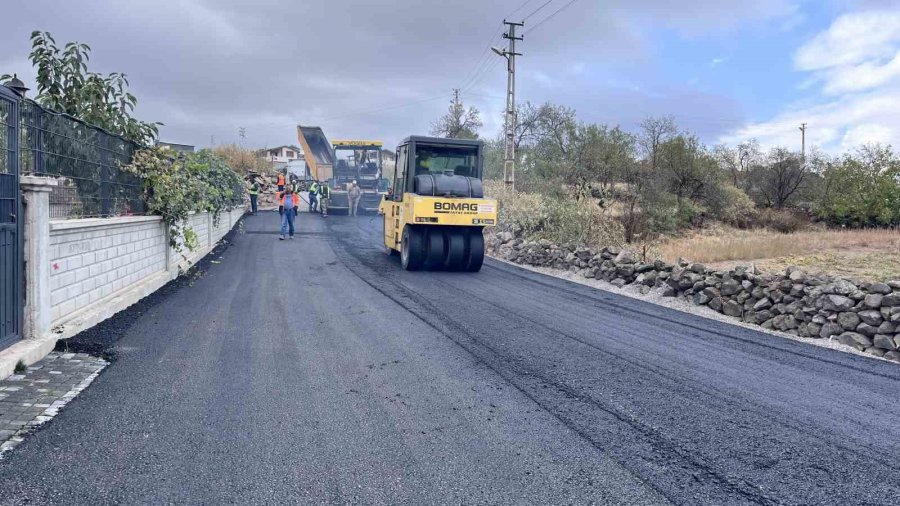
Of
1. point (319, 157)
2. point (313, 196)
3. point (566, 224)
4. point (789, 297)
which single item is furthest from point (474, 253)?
point (319, 157)

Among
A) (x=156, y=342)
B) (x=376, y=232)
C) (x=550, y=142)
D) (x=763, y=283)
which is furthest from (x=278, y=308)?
(x=550, y=142)

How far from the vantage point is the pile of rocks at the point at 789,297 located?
8445mm

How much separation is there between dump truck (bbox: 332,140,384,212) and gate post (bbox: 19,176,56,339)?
90.5 ft

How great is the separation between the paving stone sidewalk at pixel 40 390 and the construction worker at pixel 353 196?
26913mm

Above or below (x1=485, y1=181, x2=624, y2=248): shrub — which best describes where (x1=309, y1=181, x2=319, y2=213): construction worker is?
above

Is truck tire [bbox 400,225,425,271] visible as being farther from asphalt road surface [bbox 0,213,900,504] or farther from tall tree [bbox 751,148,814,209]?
tall tree [bbox 751,148,814,209]

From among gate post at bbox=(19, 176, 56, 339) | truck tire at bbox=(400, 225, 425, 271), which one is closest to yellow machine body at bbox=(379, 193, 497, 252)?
truck tire at bbox=(400, 225, 425, 271)

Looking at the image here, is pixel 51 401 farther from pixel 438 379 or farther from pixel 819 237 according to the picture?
pixel 819 237

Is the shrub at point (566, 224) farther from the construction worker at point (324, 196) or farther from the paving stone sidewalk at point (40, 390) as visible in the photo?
the construction worker at point (324, 196)

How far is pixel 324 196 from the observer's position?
33.7 meters

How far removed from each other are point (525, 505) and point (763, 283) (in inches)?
315

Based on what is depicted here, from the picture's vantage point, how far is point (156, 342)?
723cm

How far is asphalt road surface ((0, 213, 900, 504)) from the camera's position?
154 inches

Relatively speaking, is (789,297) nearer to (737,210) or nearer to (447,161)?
(447,161)
